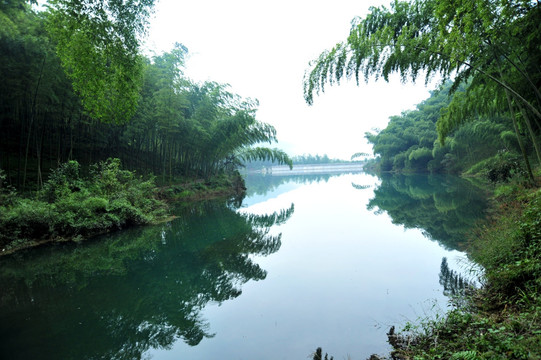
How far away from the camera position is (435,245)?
5172 millimetres

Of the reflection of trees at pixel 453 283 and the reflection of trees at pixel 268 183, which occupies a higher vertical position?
the reflection of trees at pixel 453 283

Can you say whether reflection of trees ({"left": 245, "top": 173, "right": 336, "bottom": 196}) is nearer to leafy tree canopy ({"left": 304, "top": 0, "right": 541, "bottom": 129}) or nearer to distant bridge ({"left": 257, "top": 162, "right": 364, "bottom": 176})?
leafy tree canopy ({"left": 304, "top": 0, "right": 541, "bottom": 129})

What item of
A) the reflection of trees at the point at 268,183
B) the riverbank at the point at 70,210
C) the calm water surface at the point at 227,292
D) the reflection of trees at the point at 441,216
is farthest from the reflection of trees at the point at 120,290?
the reflection of trees at the point at 268,183

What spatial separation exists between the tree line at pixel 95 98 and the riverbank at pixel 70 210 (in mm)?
1774

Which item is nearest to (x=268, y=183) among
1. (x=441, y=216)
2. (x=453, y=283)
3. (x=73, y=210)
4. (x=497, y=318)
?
(x=441, y=216)

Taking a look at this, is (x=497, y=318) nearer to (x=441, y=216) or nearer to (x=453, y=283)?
(x=453, y=283)

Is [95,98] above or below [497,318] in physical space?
above

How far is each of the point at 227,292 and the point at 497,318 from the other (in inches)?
113

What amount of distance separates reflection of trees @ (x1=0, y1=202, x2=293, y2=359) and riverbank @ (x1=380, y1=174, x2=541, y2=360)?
1986 millimetres

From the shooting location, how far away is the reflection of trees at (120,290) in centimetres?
273

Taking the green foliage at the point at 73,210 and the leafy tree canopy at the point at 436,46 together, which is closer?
the leafy tree canopy at the point at 436,46

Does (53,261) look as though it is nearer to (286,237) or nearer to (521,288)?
(286,237)

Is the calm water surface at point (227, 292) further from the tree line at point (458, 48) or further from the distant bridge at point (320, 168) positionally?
the distant bridge at point (320, 168)

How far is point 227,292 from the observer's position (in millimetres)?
3742
